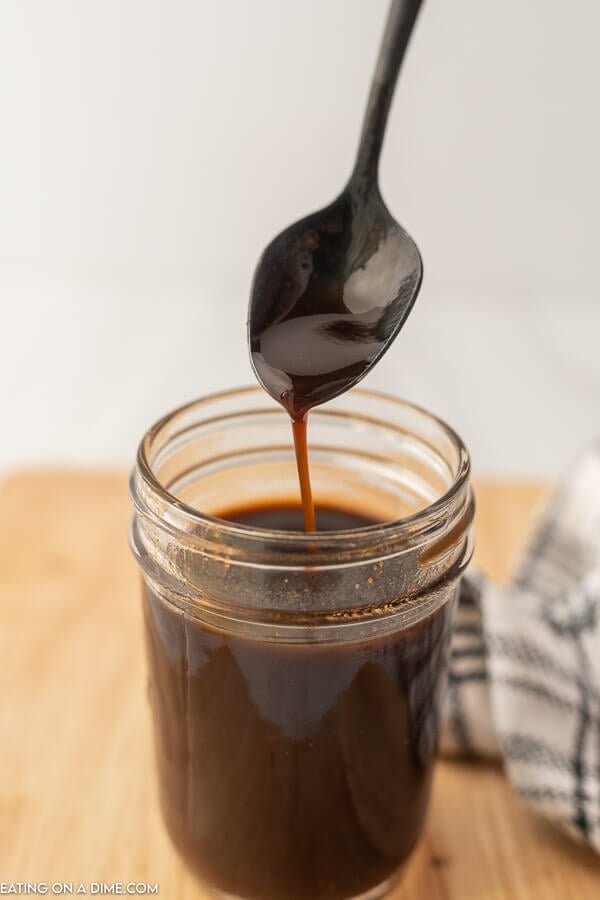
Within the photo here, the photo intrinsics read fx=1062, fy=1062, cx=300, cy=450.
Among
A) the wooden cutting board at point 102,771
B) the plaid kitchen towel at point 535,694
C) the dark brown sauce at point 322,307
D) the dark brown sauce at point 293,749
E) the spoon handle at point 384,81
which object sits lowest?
the wooden cutting board at point 102,771

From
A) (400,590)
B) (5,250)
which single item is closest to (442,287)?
(5,250)

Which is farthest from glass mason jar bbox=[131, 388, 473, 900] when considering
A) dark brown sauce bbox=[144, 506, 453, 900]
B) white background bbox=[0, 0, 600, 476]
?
white background bbox=[0, 0, 600, 476]

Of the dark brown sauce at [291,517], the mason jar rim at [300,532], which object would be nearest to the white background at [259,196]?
the dark brown sauce at [291,517]

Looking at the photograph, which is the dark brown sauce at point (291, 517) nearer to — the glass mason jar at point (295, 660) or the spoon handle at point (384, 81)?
the glass mason jar at point (295, 660)

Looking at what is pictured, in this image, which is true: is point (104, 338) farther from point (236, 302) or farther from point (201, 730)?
point (201, 730)

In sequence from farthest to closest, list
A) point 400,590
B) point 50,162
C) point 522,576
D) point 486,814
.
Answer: point 50,162 < point 522,576 < point 486,814 < point 400,590

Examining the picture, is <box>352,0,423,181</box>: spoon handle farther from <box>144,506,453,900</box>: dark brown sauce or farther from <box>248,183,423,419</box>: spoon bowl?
<box>144,506,453,900</box>: dark brown sauce

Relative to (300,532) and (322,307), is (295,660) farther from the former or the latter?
(322,307)
